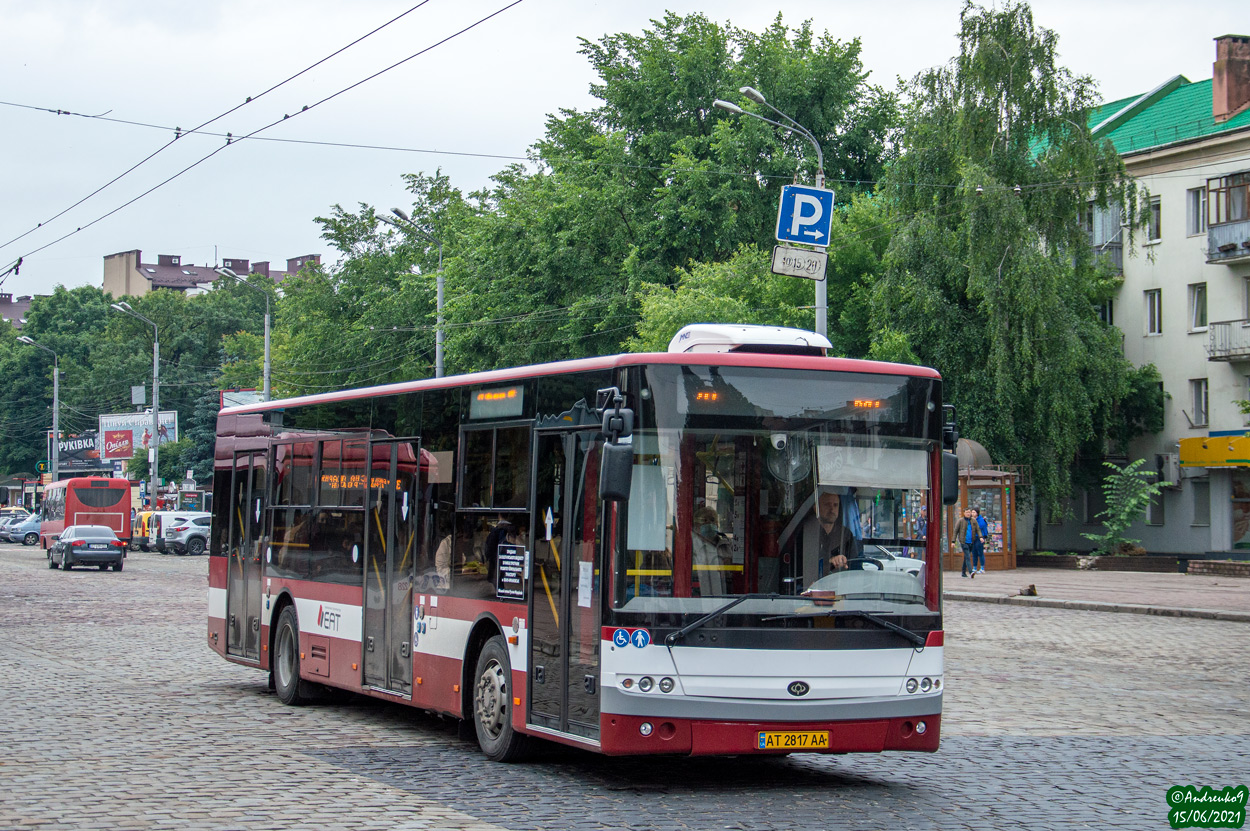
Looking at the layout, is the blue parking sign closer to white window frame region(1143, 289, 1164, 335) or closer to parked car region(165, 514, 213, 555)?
white window frame region(1143, 289, 1164, 335)

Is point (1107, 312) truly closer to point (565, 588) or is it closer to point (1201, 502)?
point (1201, 502)

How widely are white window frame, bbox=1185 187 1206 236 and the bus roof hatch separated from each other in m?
43.8

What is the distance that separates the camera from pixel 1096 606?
94.5 ft

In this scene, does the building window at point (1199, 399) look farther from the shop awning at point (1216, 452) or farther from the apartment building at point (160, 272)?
the apartment building at point (160, 272)

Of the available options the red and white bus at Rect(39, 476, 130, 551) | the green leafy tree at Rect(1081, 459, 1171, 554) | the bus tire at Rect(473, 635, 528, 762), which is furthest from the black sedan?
the bus tire at Rect(473, 635, 528, 762)

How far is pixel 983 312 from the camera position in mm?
43406

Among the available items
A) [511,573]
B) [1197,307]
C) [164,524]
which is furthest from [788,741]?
[164,524]

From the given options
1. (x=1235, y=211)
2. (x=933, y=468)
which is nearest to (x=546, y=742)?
(x=933, y=468)

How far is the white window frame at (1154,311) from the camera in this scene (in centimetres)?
5159

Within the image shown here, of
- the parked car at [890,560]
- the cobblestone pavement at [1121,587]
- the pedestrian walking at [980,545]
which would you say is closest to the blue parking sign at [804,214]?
the cobblestone pavement at [1121,587]

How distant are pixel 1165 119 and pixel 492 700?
4953 cm

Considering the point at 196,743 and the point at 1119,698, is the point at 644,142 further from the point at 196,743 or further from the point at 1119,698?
the point at 196,743

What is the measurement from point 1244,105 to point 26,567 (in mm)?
42864

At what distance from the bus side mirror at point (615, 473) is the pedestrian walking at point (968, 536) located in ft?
108
